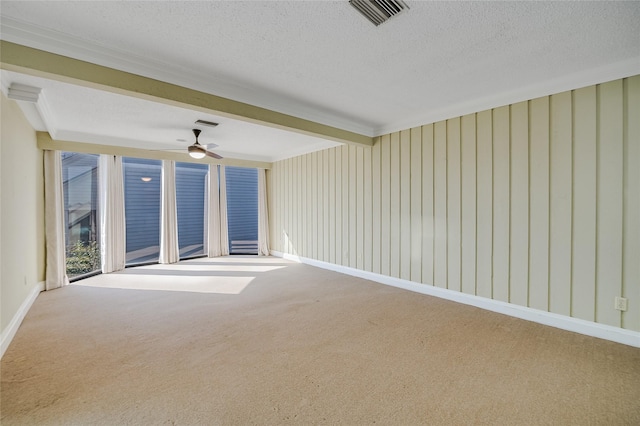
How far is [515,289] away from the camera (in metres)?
3.18

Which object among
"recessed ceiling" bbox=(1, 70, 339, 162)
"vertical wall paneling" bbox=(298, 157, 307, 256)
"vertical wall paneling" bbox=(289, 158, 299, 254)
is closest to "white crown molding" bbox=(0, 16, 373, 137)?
"recessed ceiling" bbox=(1, 70, 339, 162)

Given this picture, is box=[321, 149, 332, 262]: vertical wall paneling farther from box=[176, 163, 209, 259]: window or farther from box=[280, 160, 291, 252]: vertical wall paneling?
box=[176, 163, 209, 259]: window

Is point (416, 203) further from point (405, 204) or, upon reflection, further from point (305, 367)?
point (305, 367)

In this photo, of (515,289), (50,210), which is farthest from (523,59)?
(50,210)

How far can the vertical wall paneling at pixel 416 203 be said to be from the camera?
4059mm

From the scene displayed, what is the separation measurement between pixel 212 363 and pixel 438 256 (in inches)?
120

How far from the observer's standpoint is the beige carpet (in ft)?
5.64

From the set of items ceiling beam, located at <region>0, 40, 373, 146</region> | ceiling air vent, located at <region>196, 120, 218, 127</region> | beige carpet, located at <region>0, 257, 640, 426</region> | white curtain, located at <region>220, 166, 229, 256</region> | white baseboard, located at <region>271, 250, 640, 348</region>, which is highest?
ceiling air vent, located at <region>196, 120, 218, 127</region>

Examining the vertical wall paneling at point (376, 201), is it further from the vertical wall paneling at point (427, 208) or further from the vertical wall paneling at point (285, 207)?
the vertical wall paneling at point (285, 207)

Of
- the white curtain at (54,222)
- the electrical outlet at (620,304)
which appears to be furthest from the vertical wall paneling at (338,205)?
the white curtain at (54,222)

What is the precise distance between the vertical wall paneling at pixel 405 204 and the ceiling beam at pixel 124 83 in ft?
5.38

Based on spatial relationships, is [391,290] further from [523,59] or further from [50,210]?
[50,210]

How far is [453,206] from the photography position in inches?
146

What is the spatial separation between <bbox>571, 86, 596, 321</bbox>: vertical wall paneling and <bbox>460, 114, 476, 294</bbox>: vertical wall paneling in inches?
36.9
